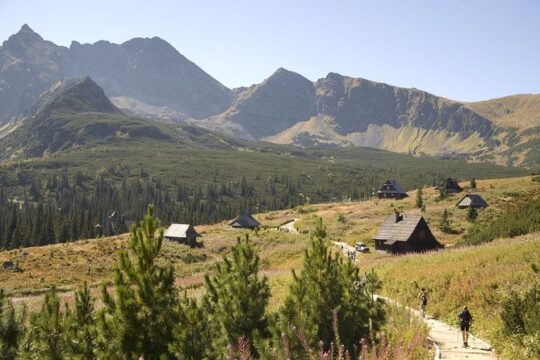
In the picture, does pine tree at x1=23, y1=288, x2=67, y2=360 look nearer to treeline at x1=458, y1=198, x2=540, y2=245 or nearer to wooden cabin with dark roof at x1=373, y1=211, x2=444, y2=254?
treeline at x1=458, y1=198, x2=540, y2=245

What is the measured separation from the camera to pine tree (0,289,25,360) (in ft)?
31.4

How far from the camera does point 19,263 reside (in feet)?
216

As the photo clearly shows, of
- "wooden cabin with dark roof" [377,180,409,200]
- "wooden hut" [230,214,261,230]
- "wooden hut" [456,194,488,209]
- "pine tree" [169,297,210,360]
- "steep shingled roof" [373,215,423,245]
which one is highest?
"pine tree" [169,297,210,360]

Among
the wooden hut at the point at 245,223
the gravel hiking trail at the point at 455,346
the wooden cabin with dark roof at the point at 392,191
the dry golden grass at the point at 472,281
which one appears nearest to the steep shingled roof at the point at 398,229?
the dry golden grass at the point at 472,281

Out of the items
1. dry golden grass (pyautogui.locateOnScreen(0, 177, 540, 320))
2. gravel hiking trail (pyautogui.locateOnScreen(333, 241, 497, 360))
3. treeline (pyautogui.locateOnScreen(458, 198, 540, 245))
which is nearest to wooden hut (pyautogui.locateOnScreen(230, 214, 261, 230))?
dry golden grass (pyautogui.locateOnScreen(0, 177, 540, 320))

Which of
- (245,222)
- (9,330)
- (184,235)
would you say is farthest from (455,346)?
(245,222)

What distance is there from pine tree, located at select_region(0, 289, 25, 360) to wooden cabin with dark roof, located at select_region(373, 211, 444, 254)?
57042 mm

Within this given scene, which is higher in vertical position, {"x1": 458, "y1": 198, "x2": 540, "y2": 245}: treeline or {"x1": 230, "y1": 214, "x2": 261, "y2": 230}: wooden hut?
{"x1": 458, "y1": 198, "x2": 540, "y2": 245}: treeline

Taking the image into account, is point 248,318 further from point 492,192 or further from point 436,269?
point 492,192

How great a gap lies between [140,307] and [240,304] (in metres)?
2.99

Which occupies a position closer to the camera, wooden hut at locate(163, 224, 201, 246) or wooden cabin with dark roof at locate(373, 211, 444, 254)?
wooden cabin with dark roof at locate(373, 211, 444, 254)

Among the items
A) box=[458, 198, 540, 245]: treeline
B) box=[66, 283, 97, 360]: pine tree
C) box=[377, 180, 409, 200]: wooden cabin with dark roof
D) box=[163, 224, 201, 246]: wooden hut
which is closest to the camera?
box=[66, 283, 97, 360]: pine tree

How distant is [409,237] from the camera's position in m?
62.0

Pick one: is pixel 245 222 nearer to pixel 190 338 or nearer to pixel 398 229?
pixel 398 229
